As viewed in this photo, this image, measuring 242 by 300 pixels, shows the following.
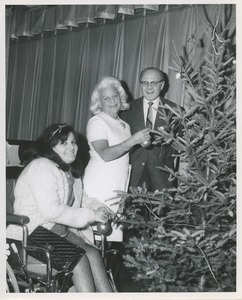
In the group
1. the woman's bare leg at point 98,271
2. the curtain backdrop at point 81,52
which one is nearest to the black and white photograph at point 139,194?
the woman's bare leg at point 98,271

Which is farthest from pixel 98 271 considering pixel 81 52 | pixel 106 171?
pixel 81 52

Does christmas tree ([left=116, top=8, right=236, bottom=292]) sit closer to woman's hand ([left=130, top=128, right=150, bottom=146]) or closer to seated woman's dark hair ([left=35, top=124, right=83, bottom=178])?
woman's hand ([left=130, top=128, right=150, bottom=146])

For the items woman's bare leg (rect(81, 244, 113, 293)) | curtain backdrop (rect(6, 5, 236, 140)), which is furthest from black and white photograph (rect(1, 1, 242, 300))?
curtain backdrop (rect(6, 5, 236, 140))

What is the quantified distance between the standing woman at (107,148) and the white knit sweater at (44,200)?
32 cm

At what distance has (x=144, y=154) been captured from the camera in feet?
7.82

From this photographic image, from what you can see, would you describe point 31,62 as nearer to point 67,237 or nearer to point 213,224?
point 67,237

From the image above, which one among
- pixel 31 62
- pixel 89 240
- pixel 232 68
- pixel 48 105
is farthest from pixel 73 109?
pixel 232 68

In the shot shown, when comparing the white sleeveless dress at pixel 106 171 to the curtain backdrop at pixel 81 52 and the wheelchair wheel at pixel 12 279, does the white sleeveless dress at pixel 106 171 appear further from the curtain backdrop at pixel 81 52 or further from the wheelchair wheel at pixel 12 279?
the curtain backdrop at pixel 81 52

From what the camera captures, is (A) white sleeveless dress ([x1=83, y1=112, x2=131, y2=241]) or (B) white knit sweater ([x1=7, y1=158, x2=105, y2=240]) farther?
(A) white sleeveless dress ([x1=83, y1=112, x2=131, y2=241])

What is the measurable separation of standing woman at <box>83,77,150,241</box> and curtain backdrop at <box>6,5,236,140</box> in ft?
3.52

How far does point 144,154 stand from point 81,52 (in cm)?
245

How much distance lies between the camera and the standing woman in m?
2.25

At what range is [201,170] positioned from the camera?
5.53 ft
